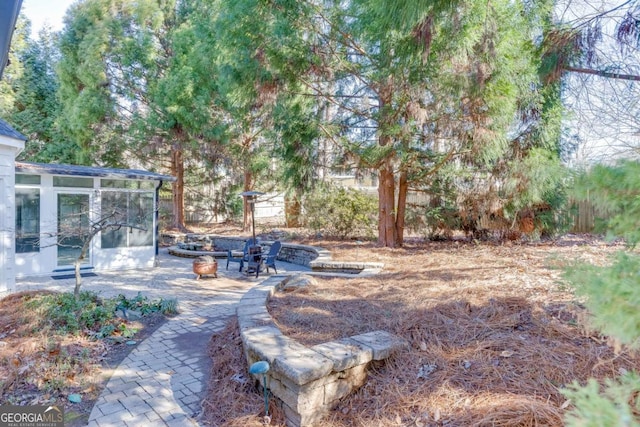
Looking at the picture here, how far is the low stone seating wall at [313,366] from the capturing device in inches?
103

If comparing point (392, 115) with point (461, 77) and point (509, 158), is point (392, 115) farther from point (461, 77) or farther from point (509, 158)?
point (509, 158)

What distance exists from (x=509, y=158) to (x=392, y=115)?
304 centimetres

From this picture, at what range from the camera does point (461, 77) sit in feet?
20.7

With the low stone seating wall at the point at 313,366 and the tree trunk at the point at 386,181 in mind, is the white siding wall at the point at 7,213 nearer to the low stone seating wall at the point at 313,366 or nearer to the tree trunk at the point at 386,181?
the low stone seating wall at the point at 313,366

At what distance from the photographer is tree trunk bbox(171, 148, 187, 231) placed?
1524 centimetres

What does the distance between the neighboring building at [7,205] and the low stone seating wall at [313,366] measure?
573 centimetres

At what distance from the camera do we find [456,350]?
9.58ft

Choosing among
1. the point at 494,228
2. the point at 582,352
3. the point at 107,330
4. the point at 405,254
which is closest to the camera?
the point at 582,352

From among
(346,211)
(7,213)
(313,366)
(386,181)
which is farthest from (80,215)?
(313,366)

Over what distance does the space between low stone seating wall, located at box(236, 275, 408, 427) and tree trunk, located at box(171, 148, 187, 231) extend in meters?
13.2

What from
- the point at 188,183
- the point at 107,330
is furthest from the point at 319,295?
the point at 188,183

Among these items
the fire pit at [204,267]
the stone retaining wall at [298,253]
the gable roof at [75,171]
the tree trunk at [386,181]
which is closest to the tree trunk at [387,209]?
the tree trunk at [386,181]

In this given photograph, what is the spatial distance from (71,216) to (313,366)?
8.64 m

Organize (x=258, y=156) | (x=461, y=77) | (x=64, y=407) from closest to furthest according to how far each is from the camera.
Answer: (x=64, y=407) → (x=461, y=77) → (x=258, y=156)
